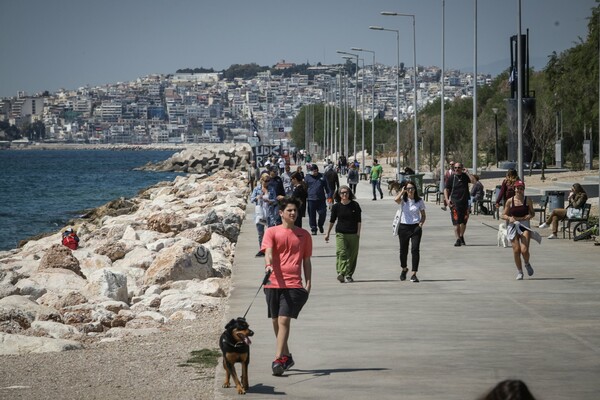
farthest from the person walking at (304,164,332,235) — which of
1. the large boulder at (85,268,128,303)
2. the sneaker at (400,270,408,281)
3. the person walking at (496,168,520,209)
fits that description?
the sneaker at (400,270,408,281)

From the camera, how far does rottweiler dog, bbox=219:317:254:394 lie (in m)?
9.85

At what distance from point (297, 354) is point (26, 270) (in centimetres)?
1526

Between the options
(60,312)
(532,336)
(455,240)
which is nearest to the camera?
(532,336)

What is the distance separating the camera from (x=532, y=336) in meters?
13.1

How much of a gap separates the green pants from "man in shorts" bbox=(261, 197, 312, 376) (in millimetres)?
6690

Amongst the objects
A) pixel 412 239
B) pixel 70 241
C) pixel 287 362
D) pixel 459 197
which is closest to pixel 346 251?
pixel 412 239

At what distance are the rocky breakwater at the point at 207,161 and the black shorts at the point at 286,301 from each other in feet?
380

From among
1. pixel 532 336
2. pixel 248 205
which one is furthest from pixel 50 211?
pixel 532 336

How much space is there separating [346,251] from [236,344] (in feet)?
27.0

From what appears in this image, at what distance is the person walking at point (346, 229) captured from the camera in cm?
1792

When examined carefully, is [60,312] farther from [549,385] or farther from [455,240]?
[455,240]

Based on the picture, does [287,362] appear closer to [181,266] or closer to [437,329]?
[437,329]

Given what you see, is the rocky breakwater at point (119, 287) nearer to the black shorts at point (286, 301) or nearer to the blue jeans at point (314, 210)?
the blue jeans at point (314, 210)

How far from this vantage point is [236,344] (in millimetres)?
9922
